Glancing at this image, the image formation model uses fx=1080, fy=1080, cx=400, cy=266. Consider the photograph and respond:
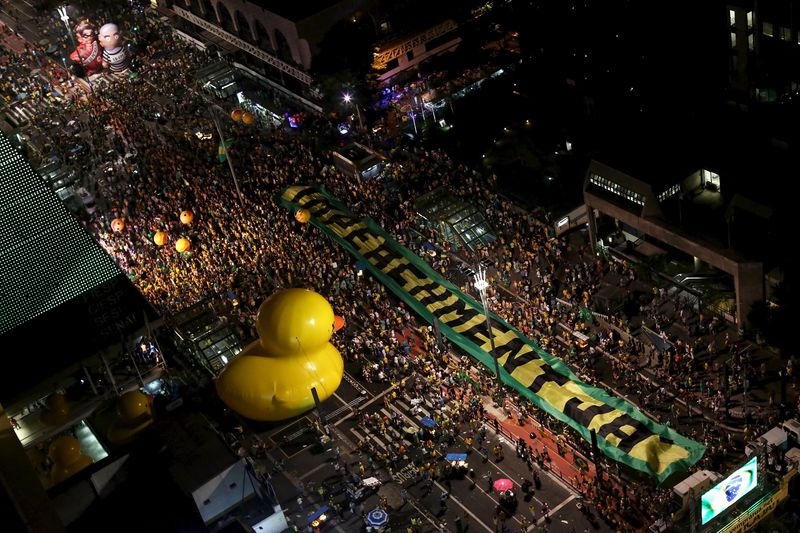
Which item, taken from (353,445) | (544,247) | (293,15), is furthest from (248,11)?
(353,445)

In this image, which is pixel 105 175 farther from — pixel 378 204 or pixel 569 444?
pixel 569 444

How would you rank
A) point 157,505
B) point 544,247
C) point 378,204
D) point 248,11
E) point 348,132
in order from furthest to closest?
point 248,11 → point 348,132 → point 378,204 → point 544,247 → point 157,505

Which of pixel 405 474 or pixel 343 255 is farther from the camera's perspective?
pixel 343 255

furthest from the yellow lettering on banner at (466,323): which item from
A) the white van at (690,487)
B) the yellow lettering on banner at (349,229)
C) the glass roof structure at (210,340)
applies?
the white van at (690,487)

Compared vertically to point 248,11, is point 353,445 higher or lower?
lower

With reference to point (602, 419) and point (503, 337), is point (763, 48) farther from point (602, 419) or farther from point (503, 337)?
point (602, 419)

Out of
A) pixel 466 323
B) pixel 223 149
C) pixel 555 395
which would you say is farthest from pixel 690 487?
pixel 223 149

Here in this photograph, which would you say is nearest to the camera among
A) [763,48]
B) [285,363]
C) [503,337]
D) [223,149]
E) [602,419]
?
[602,419]

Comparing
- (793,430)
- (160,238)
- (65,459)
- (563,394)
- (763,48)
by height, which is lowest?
(563,394)
